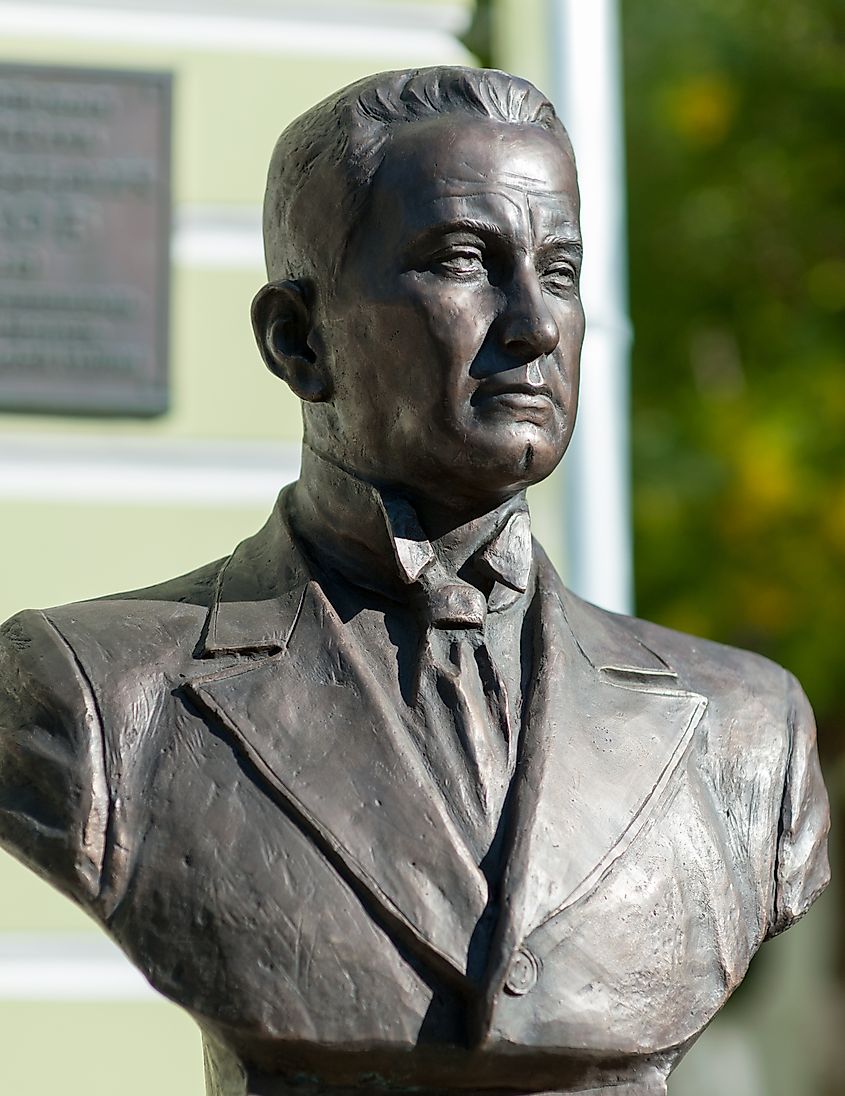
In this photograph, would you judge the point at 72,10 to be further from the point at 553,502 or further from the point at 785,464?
the point at 785,464

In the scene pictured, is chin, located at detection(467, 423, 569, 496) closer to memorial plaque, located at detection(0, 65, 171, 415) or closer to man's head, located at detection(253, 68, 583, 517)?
man's head, located at detection(253, 68, 583, 517)

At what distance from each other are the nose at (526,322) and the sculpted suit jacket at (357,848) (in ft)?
1.33

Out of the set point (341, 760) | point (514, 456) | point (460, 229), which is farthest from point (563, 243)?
point (341, 760)

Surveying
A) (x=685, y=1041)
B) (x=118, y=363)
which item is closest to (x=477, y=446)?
(x=685, y=1041)

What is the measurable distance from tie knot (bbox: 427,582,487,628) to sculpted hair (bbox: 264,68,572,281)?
461 mm

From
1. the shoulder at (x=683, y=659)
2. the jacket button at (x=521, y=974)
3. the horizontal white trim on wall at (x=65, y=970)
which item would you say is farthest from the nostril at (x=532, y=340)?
the horizontal white trim on wall at (x=65, y=970)

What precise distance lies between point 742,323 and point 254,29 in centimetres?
376

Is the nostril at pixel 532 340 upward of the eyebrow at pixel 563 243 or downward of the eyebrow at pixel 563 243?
downward

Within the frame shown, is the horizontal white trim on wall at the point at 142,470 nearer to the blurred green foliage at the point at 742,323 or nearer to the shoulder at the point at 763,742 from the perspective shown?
the shoulder at the point at 763,742

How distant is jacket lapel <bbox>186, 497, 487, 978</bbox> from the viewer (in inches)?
110

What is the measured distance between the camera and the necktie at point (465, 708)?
290cm

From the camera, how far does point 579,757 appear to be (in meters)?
2.99

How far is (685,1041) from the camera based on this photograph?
9.71 feet

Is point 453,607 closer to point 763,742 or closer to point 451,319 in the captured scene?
point 451,319
